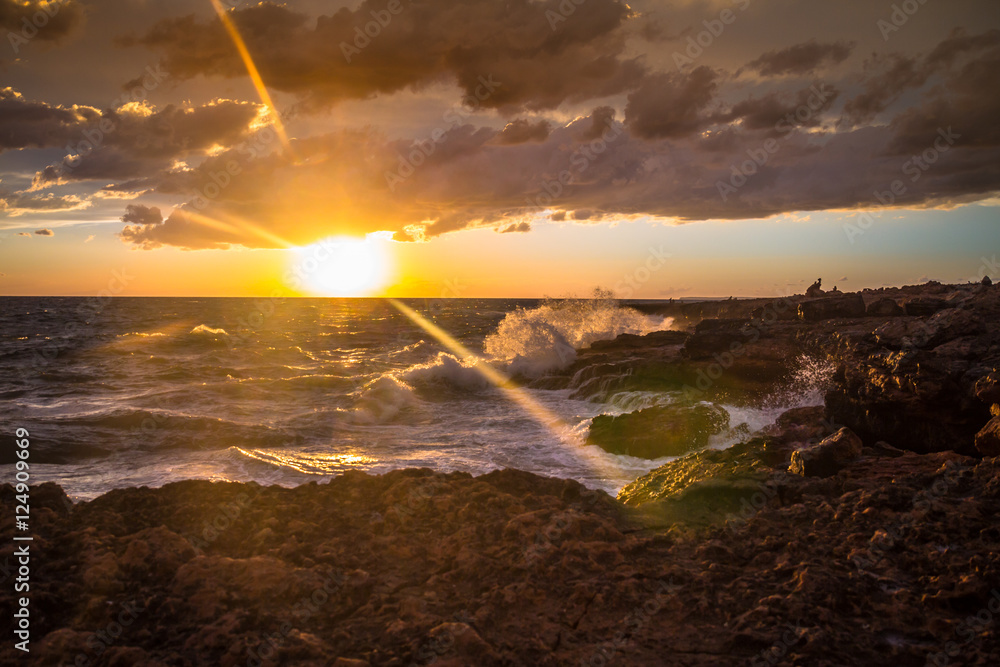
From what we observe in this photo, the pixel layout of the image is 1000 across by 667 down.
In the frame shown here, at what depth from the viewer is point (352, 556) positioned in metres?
4.39

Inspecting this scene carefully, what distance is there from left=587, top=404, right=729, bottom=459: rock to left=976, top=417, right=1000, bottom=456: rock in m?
4.15

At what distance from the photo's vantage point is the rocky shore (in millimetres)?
3244

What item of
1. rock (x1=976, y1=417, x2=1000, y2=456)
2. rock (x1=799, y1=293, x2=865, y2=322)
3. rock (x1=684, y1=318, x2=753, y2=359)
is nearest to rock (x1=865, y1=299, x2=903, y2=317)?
rock (x1=799, y1=293, x2=865, y2=322)

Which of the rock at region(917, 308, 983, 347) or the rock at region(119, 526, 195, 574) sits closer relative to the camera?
the rock at region(119, 526, 195, 574)

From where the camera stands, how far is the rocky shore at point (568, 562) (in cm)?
324

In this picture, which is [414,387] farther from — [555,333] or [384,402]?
[555,333]

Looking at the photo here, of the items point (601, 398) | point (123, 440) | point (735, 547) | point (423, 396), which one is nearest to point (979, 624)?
point (735, 547)

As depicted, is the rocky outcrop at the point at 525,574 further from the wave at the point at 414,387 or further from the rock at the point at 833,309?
the rock at the point at 833,309

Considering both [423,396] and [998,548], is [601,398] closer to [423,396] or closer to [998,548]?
[423,396]

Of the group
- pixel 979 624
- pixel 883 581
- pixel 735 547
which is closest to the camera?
pixel 979 624

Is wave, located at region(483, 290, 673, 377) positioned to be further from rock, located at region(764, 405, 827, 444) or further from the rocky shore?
the rocky shore

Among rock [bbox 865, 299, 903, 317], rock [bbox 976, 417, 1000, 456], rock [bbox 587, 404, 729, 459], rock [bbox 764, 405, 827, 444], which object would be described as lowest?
rock [bbox 587, 404, 729, 459]

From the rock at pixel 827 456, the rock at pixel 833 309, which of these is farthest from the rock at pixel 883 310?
the rock at pixel 827 456

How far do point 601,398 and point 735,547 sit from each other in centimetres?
1070
